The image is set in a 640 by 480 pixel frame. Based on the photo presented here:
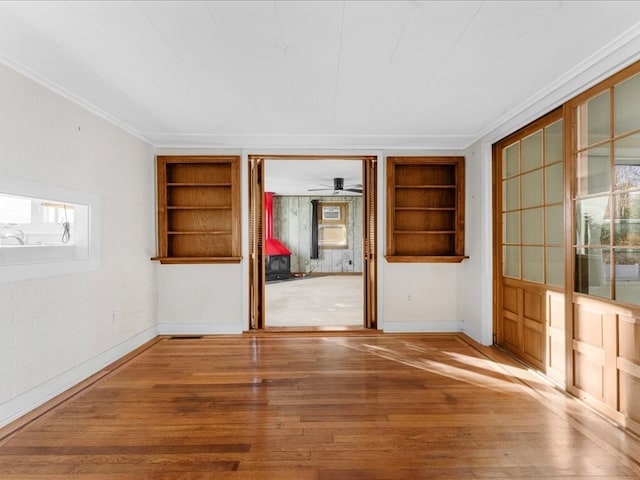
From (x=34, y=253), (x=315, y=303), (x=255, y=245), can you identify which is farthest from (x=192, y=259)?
(x=315, y=303)

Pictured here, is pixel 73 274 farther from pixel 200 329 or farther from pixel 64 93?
pixel 200 329

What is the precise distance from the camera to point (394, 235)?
14.7 ft

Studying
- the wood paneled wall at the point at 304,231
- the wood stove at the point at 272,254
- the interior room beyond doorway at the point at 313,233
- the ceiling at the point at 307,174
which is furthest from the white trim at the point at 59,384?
the wood paneled wall at the point at 304,231

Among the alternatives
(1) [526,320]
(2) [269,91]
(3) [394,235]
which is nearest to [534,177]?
(1) [526,320]

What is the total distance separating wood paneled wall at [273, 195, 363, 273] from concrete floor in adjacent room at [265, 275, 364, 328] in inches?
40.5

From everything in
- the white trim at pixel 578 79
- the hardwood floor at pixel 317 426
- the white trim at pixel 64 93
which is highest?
the white trim at pixel 64 93

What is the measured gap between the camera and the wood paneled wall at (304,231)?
1025cm

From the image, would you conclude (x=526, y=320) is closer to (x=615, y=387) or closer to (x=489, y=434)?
(x=615, y=387)

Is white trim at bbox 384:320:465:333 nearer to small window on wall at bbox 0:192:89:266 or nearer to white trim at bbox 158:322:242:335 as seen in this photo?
white trim at bbox 158:322:242:335

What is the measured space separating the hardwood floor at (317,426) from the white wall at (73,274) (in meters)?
0.25

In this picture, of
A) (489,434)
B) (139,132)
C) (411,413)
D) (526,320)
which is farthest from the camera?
(139,132)

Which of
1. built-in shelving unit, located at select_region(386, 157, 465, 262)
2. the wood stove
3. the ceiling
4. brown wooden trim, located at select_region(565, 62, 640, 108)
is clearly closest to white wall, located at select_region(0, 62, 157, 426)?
the ceiling

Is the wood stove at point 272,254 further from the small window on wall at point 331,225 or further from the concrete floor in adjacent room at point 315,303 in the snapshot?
the small window on wall at point 331,225

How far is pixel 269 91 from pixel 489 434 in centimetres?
283
